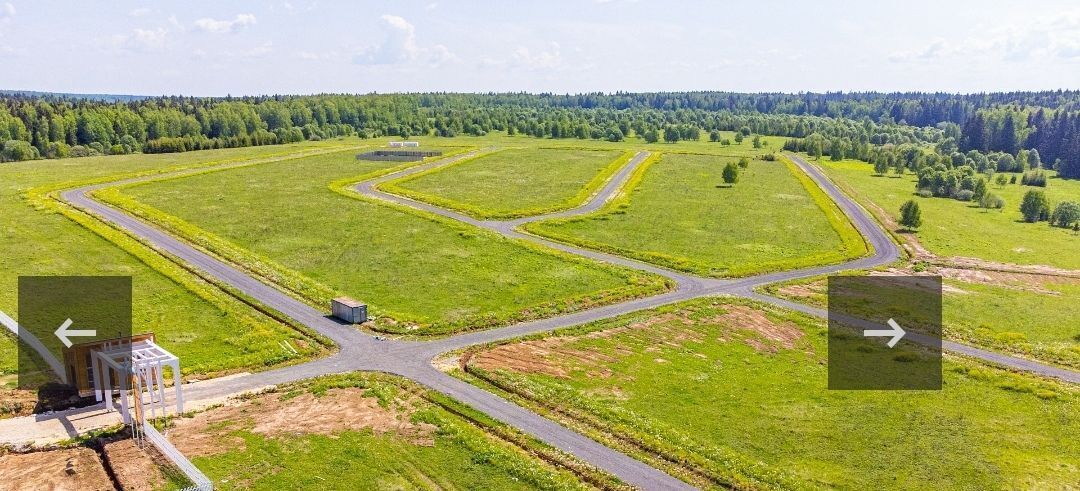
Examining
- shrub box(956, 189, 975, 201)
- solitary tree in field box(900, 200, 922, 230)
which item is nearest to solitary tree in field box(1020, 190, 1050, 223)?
shrub box(956, 189, 975, 201)

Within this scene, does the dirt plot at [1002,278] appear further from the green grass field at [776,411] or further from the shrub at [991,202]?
the shrub at [991,202]

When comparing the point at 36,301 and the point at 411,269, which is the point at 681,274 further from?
the point at 36,301

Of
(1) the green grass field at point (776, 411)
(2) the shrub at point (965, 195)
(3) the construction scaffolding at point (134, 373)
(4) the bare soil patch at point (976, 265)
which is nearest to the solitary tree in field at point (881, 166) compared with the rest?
(2) the shrub at point (965, 195)

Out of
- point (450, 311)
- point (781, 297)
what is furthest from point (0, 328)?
point (781, 297)

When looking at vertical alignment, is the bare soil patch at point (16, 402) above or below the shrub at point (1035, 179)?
below

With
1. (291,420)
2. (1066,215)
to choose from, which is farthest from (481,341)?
(1066,215)

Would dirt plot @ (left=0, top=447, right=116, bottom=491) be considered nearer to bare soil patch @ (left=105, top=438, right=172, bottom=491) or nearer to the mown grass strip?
bare soil patch @ (left=105, top=438, right=172, bottom=491)

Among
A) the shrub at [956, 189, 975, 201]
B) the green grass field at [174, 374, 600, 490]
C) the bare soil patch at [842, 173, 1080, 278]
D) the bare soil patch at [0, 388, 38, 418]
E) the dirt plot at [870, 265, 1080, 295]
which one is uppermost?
the shrub at [956, 189, 975, 201]
